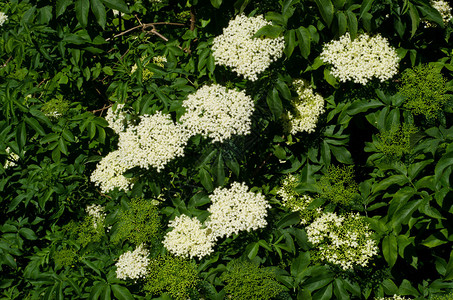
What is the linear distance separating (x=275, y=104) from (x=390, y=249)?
1.26 metres

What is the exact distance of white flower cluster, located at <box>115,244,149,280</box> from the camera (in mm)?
2994

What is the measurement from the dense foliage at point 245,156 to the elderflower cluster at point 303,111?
0.04 ft

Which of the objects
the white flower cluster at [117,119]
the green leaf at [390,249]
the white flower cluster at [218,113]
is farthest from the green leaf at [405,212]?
the white flower cluster at [117,119]

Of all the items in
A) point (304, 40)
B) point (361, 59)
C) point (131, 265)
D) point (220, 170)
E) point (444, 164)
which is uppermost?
point (304, 40)

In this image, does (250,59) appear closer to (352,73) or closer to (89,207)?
(352,73)

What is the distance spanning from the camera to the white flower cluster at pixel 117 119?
3.56 m

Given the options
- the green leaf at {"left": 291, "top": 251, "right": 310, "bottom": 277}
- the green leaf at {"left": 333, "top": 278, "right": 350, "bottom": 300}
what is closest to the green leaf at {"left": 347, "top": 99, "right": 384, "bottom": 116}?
the green leaf at {"left": 291, "top": 251, "right": 310, "bottom": 277}

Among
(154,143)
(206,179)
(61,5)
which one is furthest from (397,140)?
(61,5)

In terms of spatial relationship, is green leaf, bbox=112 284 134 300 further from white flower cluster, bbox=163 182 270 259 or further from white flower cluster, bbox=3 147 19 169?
white flower cluster, bbox=3 147 19 169

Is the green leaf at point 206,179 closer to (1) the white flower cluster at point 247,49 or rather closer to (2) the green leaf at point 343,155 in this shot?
(1) the white flower cluster at point 247,49

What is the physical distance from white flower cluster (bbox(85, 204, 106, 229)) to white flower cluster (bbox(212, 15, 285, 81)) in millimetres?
1622

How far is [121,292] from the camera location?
Answer: 300cm

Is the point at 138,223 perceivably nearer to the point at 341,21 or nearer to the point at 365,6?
the point at 341,21

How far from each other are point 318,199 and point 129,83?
71.4 inches
